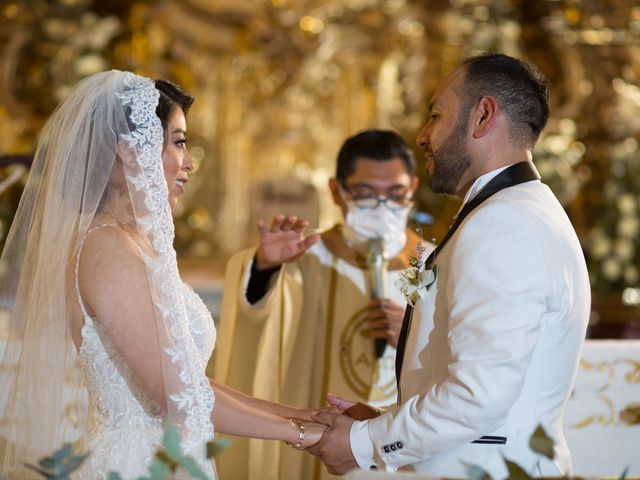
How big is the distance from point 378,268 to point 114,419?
72.7 inches

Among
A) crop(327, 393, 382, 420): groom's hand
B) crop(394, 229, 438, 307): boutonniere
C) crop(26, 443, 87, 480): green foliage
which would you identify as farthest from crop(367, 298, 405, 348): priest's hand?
crop(26, 443, 87, 480): green foliage

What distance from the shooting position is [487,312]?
301 centimetres

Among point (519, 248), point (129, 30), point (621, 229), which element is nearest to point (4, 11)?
point (129, 30)

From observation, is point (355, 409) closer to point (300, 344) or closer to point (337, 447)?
point (337, 447)

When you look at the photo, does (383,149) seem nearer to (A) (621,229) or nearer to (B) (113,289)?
(B) (113,289)

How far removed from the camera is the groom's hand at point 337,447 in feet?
11.2

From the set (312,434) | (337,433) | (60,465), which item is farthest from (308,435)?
(60,465)

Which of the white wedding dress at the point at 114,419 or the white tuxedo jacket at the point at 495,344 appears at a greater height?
the white tuxedo jacket at the point at 495,344

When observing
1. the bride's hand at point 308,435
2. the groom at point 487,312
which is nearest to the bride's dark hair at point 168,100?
the groom at point 487,312

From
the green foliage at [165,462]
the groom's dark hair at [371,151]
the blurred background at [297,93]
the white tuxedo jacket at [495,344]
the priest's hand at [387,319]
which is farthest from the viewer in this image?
the blurred background at [297,93]

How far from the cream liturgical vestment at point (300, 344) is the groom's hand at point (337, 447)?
4.26 ft

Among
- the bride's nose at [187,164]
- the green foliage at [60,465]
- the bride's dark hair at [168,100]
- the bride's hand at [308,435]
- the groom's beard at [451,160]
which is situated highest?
the bride's dark hair at [168,100]

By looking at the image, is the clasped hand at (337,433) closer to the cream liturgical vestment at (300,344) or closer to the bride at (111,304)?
the bride at (111,304)

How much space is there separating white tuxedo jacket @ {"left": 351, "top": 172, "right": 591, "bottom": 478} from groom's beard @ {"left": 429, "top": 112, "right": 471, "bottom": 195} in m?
0.11
